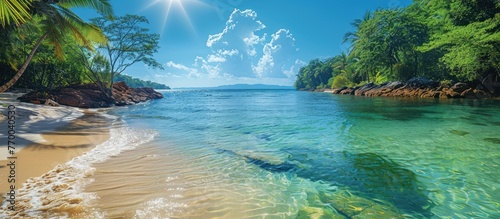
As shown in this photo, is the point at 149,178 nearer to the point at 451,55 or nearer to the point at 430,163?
the point at 430,163

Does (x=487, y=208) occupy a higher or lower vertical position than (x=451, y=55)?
lower

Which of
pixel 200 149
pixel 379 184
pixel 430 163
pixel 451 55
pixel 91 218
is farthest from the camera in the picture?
pixel 451 55

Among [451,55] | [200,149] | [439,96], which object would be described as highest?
[451,55]

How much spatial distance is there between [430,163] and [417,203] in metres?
2.71

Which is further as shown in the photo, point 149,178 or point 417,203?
point 149,178

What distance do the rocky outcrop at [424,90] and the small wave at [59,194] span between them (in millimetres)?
35127

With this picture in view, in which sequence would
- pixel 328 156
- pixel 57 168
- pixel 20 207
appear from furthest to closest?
pixel 328 156
pixel 57 168
pixel 20 207

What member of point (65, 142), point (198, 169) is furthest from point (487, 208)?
point (65, 142)

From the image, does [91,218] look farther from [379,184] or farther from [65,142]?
[65,142]

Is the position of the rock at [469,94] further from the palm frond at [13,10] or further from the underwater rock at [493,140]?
the palm frond at [13,10]

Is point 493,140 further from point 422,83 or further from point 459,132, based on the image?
point 422,83

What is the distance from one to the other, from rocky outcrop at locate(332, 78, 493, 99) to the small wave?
35127 mm

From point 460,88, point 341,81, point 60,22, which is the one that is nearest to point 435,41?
point 460,88

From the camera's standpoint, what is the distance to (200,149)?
799 cm
